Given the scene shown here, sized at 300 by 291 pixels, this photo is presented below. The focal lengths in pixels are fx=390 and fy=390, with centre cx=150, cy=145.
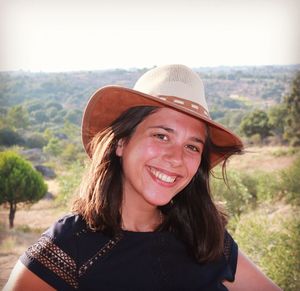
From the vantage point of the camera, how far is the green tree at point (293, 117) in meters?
13.2

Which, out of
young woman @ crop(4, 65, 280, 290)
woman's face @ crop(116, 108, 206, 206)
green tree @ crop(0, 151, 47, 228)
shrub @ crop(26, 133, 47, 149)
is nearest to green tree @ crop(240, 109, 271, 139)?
shrub @ crop(26, 133, 47, 149)

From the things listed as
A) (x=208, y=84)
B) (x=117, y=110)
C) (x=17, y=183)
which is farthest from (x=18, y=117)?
(x=117, y=110)

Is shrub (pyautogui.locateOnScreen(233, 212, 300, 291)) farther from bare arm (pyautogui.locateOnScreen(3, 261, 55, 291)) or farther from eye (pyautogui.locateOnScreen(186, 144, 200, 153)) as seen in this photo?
bare arm (pyautogui.locateOnScreen(3, 261, 55, 291))

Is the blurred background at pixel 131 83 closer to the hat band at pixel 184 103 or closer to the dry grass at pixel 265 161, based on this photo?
the dry grass at pixel 265 161

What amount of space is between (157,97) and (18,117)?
42.2 ft

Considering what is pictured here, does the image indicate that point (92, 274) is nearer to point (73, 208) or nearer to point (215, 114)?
point (73, 208)

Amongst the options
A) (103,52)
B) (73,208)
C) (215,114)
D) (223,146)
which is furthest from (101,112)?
(103,52)

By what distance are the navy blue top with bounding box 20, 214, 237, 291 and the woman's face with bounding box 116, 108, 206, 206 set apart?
13 centimetres

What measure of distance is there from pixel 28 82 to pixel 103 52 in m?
2.86

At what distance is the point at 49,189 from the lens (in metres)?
14.8

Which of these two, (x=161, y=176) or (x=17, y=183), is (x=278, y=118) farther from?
(x=161, y=176)

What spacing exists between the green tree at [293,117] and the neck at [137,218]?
497 inches

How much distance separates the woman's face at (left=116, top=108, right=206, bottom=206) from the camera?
96 cm

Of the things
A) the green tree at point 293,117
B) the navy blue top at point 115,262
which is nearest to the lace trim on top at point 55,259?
the navy blue top at point 115,262
